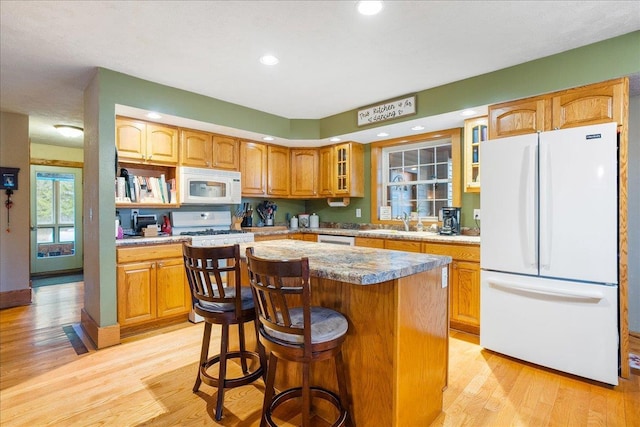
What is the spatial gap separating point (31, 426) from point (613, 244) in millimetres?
3711

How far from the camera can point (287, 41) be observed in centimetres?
239

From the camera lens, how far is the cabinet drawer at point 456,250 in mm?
→ 3027

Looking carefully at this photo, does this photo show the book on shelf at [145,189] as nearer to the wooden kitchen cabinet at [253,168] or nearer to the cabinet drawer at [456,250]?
the wooden kitchen cabinet at [253,168]

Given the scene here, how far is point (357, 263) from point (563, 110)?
217 cm

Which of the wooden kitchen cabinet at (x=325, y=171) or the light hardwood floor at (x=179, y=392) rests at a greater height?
the wooden kitchen cabinet at (x=325, y=171)

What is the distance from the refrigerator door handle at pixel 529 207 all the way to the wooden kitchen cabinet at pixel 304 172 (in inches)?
115

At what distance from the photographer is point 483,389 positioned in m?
2.21

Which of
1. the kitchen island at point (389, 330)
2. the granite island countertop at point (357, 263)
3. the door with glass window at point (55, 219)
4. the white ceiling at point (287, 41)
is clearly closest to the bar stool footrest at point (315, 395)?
the kitchen island at point (389, 330)

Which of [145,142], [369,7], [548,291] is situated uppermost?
[369,7]

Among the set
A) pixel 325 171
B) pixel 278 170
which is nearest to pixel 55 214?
pixel 278 170

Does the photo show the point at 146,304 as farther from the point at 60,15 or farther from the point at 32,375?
the point at 60,15

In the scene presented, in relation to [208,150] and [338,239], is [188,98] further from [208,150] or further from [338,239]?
[338,239]

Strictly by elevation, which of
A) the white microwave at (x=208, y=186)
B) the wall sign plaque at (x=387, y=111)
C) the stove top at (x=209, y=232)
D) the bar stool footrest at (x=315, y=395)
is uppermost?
the wall sign plaque at (x=387, y=111)

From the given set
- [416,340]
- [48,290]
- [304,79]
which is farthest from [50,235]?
[416,340]
